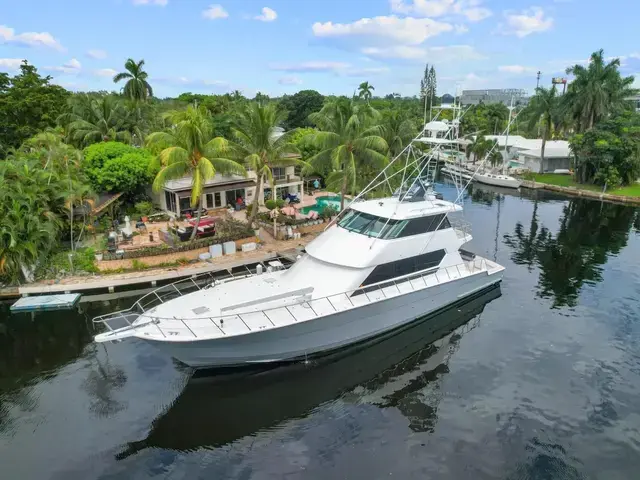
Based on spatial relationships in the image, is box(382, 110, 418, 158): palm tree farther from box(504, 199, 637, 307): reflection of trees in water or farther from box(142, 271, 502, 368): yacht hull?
box(142, 271, 502, 368): yacht hull

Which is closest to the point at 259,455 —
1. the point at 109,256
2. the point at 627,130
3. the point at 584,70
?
the point at 109,256

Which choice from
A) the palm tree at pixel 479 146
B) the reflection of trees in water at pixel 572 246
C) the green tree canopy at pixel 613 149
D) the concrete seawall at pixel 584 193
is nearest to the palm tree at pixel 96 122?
the reflection of trees in water at pixel 572 246

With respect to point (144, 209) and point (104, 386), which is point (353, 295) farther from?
point (144, 209)

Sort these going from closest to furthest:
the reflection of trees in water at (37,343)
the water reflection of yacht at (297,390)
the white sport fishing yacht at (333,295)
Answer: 1. the water reflection of yacht at (297,390)
2. the white sport fishing yacht at (333,295)
3. the reflection of trees in water at (37,343)

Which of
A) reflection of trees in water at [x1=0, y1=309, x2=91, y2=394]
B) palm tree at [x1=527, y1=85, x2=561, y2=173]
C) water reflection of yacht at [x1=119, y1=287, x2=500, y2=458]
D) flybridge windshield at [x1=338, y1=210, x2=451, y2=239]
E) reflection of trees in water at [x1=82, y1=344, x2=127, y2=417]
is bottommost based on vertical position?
water reflection of yacht at [x1=119, y1=287, x2=500, y2=458]

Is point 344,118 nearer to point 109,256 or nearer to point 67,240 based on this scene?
point 109,256

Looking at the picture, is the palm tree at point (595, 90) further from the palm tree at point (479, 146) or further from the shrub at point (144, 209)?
the shrub at point (144, 209)

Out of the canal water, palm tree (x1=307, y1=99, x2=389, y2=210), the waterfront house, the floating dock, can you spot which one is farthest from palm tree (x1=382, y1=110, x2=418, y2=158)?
the waterfront house
